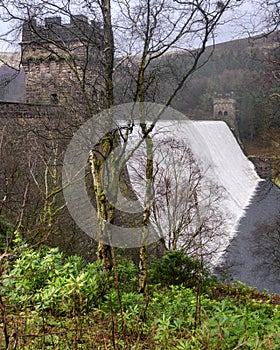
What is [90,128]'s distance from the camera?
514cm

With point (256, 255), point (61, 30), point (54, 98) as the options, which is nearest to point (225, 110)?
point (256, 255)

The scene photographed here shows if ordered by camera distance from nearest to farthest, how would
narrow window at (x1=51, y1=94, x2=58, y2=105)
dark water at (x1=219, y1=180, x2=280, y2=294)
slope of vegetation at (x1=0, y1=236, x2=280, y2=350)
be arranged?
slope of vegetation at (x1=0, y1=236, x2=280, y2=350)
narrow window at (x1=51, y1=94, x2=58, y2=105)
dark water at (x1=219, y1=180, x2=280, y2=294)

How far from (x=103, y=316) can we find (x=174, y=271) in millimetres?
2978

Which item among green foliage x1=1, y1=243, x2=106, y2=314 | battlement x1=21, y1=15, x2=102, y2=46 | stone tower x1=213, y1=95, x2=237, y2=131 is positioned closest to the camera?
green foliage x1=1, y1=243, x2=106, y2=314

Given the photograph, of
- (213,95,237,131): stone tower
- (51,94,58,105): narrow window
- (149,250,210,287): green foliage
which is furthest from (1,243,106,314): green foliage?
(213,95,237,131): stone tower

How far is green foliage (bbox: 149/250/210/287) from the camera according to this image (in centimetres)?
627

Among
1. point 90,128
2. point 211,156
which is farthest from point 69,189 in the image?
point 211,156

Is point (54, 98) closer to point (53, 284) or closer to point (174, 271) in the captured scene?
point (174, 271)

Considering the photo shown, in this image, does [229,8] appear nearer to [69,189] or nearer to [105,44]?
[105,44]

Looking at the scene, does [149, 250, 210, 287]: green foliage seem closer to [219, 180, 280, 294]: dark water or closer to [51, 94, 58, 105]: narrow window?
[219, 180, 280, 294]: dark water

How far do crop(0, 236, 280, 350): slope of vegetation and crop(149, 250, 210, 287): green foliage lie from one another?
1272 mm

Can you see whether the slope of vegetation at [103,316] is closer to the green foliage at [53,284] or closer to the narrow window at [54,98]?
the green foliage at [53,284]

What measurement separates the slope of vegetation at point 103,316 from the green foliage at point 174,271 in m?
1.27

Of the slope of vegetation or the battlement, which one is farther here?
the battlement
